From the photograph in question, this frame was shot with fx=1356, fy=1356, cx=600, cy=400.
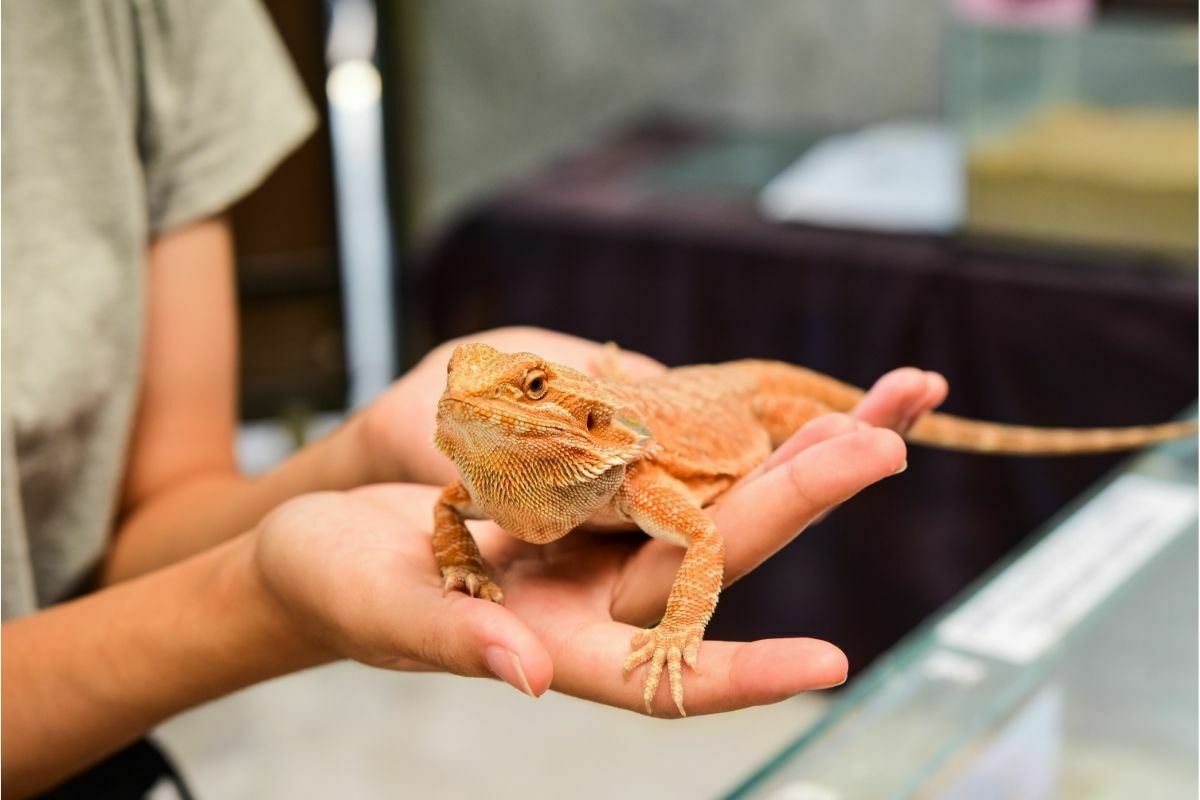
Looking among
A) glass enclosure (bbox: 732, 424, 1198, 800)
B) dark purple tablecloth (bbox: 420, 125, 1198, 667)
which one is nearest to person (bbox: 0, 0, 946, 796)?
glass enclosure (bbox: 732, 424, 1198, 800)

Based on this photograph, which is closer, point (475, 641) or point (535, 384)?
point (475, 641)

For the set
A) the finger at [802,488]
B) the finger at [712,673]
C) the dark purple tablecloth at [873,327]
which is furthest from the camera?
the dark purple tablecloth at [873,327]

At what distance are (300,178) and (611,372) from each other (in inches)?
132

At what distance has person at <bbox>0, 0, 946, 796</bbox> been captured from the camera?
1.00 m

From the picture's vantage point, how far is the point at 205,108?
1620 mm

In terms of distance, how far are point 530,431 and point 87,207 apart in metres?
0.72

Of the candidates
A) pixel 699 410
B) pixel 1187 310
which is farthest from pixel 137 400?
pixel 1187 310

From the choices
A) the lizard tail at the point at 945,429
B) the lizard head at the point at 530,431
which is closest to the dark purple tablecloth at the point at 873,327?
the lizard tail at the point at 945,429

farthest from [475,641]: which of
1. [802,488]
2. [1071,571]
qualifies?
[1071,571]

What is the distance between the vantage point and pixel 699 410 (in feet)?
4.33

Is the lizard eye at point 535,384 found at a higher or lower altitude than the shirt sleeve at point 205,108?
lower

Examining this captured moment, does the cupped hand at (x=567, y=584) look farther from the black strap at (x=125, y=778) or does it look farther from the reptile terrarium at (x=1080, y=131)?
the reptile terrarium at (x=1080, y=131)

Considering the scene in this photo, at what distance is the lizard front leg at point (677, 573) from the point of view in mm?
983

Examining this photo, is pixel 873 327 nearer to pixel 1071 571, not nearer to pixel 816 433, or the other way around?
pixel 1071 571
